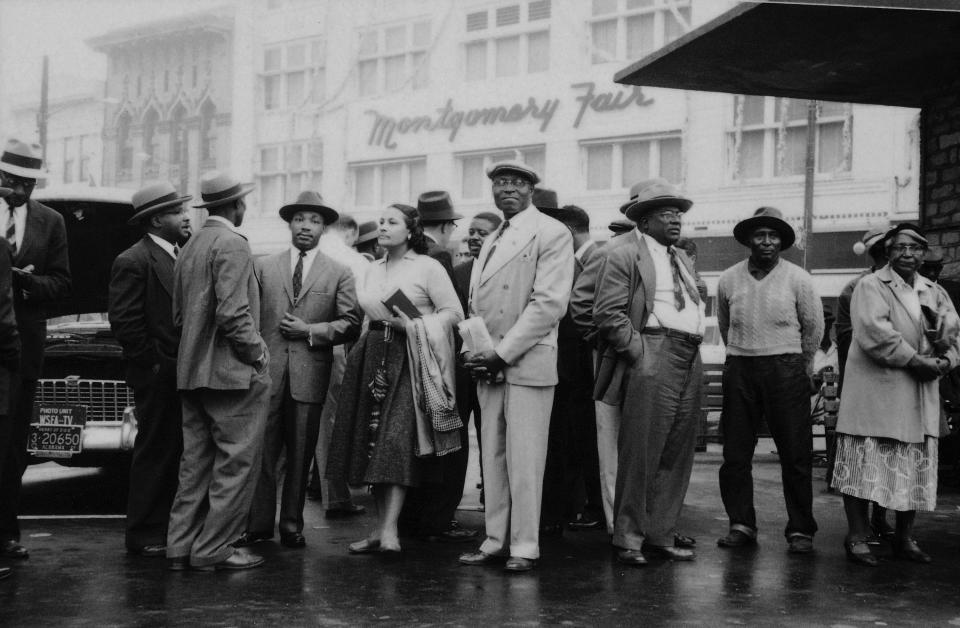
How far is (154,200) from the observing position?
21.0 feet

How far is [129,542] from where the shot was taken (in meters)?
6.23

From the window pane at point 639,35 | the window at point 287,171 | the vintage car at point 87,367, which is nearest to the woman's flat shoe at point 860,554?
the vintage car at point 87,367

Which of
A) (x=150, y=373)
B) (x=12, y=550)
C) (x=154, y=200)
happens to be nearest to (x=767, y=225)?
(x=154, y=200)

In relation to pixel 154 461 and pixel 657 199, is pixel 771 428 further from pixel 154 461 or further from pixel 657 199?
pixel 154 461

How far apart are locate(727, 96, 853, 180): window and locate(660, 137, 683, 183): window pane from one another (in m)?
1.31

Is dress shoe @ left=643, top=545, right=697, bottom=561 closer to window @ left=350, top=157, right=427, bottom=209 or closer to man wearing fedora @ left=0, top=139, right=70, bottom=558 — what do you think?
man wearing fedora @ left=0, top=139, right=70, bottom=558

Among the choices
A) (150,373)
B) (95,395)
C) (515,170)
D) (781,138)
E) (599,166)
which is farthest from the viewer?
(599,166)

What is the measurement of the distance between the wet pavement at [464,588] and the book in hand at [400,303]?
4.66 ft

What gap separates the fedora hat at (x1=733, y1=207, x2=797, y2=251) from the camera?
6.82 metres

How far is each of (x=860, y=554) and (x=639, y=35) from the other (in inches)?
864

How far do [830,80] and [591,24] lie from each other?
61.1 feet

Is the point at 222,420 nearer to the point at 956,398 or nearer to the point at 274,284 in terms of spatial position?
the point at 274,284

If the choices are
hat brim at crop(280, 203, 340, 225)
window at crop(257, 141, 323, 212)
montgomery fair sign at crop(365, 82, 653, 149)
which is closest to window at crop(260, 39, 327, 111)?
window at crop(257, 141, 323, 212)

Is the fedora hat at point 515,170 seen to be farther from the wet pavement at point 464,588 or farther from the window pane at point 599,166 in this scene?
the window pane at point 599,166
